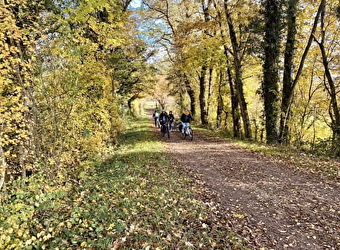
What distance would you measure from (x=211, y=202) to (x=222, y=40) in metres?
13.0

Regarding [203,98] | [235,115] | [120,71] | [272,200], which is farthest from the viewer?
[203,98]

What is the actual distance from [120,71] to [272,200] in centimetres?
1430

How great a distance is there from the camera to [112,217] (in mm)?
5270

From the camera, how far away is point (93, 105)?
33.2 ft

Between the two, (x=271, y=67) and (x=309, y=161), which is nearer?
(x=309, y=161)

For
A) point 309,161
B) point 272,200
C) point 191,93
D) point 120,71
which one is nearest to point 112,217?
point 272,200

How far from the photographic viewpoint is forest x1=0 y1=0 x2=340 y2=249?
20.6ft

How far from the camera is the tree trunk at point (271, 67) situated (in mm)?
13602

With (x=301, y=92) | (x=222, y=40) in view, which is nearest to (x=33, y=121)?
(x=222, y=40)

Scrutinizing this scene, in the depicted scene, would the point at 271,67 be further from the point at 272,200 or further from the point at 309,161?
the point at 272,200

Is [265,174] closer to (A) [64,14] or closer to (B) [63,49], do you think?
(B) [63,49]

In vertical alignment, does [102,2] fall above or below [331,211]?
above

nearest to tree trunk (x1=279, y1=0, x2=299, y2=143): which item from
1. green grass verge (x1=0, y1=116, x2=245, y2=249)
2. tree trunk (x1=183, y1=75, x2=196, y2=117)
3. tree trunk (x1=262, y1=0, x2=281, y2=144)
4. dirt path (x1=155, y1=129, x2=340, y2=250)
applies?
tree trunk (x1=262, y1=0, x2=281, y2=144)

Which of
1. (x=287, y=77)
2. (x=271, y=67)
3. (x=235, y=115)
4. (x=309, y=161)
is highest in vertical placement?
(x=271, y=67)
